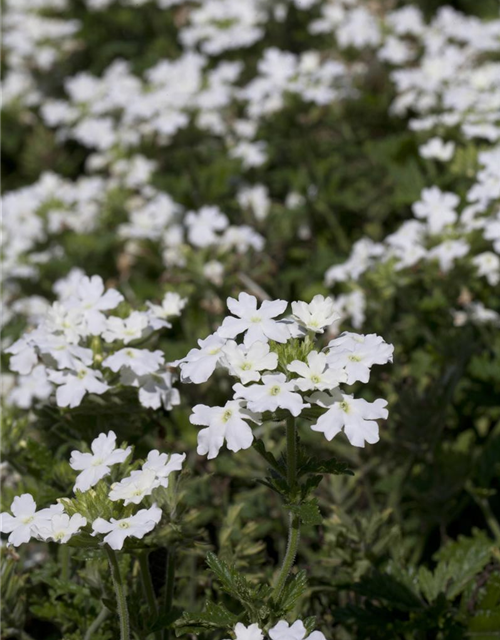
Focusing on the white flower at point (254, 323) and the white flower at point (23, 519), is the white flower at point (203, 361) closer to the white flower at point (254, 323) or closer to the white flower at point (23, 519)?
the white flower at point (254, 323)

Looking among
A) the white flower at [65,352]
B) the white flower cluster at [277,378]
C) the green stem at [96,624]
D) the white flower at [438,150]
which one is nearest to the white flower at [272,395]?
the white flower cluster at [277,378]

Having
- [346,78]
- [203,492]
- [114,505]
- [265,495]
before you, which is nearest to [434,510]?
[265,495]

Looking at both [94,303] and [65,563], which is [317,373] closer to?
[94,303]

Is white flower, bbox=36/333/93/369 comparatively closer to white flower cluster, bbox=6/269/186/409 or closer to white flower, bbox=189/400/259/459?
white flower cluster, bbox=6/269/186/409

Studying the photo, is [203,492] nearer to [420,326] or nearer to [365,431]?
[420,326]

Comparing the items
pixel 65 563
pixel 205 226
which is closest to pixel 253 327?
pixel 65 563

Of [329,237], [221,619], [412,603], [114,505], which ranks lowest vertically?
[329,237]
